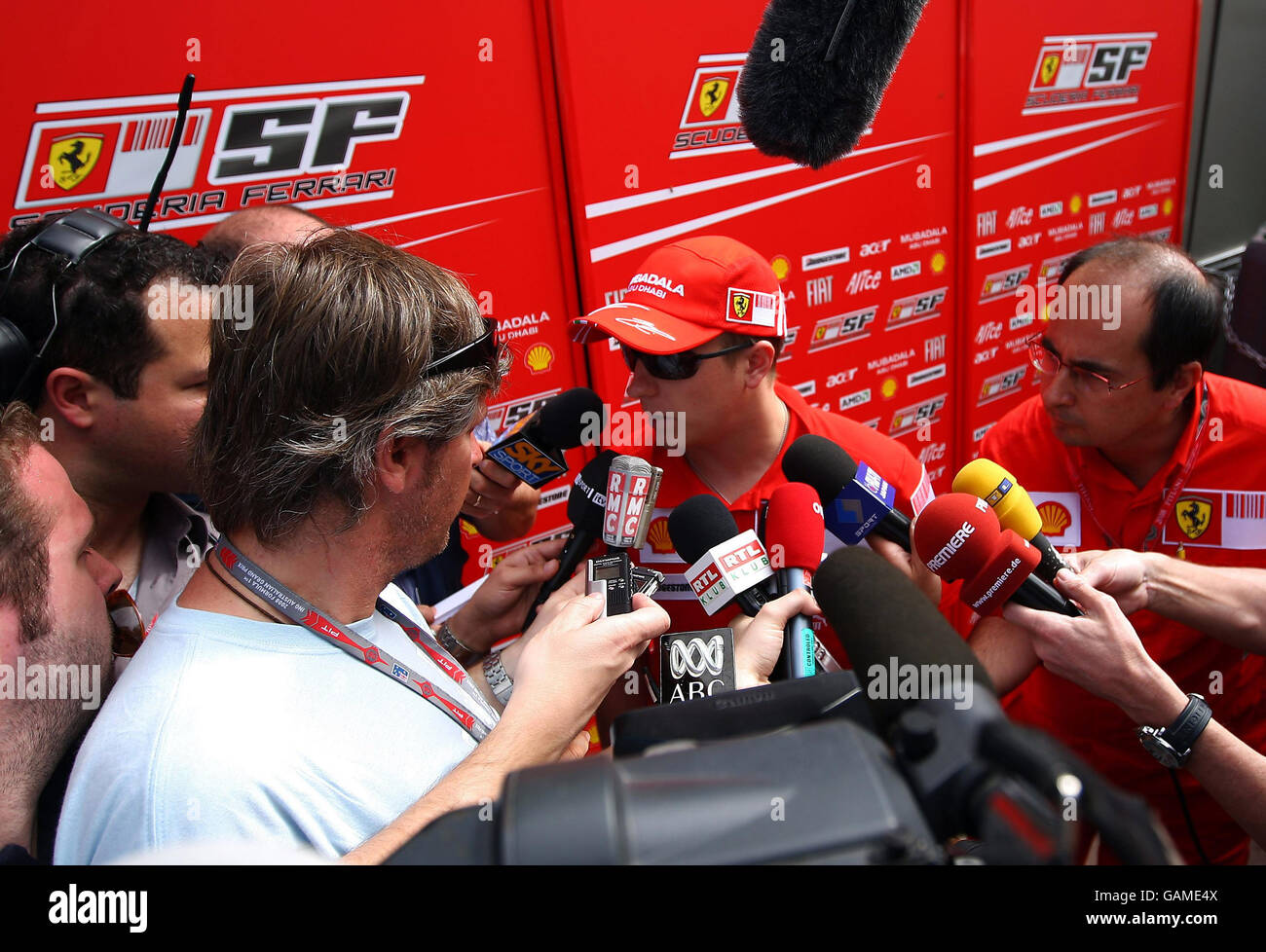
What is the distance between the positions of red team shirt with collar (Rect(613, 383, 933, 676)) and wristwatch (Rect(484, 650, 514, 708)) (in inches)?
20.9

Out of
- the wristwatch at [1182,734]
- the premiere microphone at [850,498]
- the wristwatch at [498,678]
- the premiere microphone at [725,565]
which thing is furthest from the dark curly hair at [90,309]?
the wristwatch at [1182,734]

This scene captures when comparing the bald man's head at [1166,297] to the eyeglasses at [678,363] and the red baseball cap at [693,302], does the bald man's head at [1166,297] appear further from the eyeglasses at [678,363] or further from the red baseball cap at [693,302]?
the eyeglasses at [678,363]

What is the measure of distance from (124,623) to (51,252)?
2.31 ft

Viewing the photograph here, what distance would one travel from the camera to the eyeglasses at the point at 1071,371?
2.07m

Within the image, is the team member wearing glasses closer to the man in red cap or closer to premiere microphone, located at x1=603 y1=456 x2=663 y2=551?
the man in red cap

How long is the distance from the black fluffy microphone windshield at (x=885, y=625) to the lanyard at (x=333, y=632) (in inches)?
27.2

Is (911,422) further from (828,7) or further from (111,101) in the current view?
(111,101)

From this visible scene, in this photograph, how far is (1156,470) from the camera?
7.22ft

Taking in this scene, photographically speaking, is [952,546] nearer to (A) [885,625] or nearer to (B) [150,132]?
(A) [885,625]

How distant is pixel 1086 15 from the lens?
4.64m

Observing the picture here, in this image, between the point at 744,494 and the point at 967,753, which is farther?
the point at 744,494

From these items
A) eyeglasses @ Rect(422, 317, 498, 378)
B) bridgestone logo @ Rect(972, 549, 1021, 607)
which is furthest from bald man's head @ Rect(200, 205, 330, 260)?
bridgestone logo @ Rect(972, 549, 1021, 607)

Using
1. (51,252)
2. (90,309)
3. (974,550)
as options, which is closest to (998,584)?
(974,550)

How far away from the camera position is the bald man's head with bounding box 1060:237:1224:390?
2070 mm
